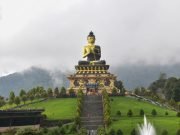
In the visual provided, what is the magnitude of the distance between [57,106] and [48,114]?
6.37 metres

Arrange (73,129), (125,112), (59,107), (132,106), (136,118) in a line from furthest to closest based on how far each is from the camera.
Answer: (59,107)
(132,106)
(125,112)
(136,118)
(73,129)

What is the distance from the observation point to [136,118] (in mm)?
67500

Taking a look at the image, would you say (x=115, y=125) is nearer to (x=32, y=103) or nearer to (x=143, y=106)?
(x=143, y=106)

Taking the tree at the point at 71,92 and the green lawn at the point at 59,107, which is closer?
the green lawn at the point at 59,107

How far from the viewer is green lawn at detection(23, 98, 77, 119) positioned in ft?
234

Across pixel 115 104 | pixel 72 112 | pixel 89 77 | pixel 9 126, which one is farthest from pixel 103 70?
pixel 9 126

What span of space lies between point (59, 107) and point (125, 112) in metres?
12.0

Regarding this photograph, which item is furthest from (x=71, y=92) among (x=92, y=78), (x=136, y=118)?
(x=136, y=118)

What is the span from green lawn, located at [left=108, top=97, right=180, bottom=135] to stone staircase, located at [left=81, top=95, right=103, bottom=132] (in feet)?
7.11

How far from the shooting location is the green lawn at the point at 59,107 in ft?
234

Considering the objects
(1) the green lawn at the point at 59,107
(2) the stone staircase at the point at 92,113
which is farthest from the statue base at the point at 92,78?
(2) the stone staircase at the point at 92,113

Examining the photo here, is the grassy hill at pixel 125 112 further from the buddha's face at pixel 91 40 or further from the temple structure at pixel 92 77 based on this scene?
the buddha's face at pixel 91 40

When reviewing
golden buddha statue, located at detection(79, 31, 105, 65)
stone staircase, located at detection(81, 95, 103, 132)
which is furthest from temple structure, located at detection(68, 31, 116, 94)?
stone staircase, located at detection(81, 95, 103, 132)

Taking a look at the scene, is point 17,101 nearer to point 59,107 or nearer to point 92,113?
point 59,107
